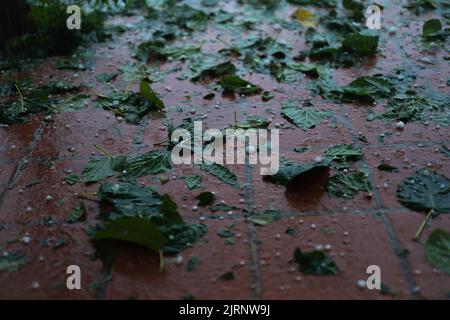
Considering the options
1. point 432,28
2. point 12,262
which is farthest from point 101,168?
point 432,28

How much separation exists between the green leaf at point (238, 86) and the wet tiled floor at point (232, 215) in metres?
0.05

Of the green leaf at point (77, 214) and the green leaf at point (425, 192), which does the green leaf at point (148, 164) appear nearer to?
the green leaf at point (77, 214)

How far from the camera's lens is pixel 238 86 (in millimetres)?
2076

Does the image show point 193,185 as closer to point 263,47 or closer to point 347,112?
point 347,112

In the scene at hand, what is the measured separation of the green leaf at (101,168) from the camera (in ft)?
5.16

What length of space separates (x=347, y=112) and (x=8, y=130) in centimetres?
133

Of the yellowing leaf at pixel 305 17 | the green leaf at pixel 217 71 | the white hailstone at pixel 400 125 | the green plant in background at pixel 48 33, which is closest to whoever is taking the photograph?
the white hailstone at pixel 400 125

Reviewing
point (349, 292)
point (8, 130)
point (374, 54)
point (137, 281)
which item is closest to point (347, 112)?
point (374, 54)

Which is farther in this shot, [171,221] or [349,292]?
[171,221]

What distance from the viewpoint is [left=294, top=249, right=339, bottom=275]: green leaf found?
47.8 inches

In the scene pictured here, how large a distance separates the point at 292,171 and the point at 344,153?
0.22 meters

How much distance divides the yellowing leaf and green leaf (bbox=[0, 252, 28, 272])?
1.94 metres

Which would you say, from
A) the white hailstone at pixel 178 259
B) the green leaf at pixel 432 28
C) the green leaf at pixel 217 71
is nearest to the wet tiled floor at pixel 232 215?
the white hailstone at pixel 178 259

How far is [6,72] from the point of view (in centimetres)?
233
